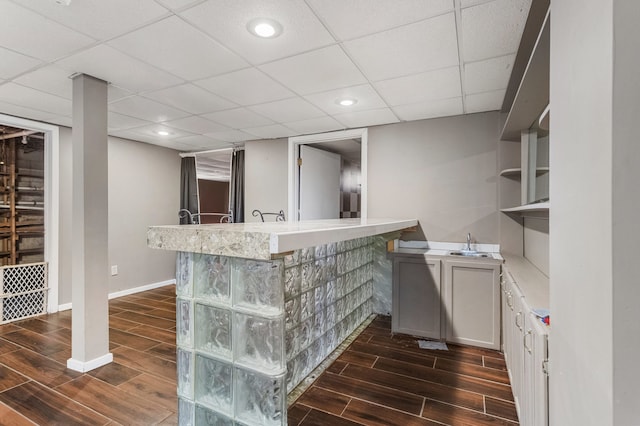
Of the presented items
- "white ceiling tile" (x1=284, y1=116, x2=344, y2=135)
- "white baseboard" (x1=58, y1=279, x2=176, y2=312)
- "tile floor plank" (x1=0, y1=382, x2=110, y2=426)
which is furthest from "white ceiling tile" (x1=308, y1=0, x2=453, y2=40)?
"white baseboard" (x1=58, y1=279, x2=176, y2=312)

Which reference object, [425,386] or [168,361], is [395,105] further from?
[168,361]

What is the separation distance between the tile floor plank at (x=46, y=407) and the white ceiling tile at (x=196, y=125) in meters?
2.77

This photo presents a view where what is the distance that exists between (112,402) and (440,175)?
3.54m

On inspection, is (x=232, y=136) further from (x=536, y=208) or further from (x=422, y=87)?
(x=536, y=208)

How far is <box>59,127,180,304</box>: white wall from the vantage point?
3906 millimetres

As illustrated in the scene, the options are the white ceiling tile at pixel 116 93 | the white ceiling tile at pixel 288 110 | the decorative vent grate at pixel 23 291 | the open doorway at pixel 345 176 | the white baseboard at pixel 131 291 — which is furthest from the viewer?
the open doorway at pixel 345 176

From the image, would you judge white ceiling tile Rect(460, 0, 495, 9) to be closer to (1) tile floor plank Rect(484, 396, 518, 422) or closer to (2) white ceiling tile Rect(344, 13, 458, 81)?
(2) white ceiling tile Rect(344, 13, 458, 81)

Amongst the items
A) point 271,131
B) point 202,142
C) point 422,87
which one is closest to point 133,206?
point 202,142

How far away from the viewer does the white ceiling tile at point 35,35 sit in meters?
1.70

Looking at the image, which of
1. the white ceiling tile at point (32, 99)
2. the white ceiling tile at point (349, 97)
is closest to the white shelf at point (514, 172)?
the white ceiling tile at point (349, 97)

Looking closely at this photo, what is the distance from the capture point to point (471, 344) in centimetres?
286

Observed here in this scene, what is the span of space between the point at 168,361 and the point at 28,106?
293 cm

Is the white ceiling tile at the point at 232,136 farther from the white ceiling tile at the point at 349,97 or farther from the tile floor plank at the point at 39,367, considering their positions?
the tile floor plank at the point at 39,367
